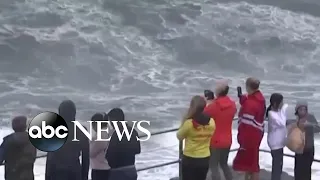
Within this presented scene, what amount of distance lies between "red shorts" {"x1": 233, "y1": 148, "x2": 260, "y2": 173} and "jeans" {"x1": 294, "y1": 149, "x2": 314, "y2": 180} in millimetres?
321

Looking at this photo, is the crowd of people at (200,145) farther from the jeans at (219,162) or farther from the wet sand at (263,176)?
the wet sand at (263,176)

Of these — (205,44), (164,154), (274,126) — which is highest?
(205,44)

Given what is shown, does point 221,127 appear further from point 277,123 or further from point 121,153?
point 121,153

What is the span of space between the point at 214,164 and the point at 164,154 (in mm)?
5826

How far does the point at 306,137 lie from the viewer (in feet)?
15.4

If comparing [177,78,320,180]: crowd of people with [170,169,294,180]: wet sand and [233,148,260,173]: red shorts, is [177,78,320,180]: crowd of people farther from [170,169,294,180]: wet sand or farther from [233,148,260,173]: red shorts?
[170,169,294,180]: wet sand

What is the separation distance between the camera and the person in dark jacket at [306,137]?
4660mm

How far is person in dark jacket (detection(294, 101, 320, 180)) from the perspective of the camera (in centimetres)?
466

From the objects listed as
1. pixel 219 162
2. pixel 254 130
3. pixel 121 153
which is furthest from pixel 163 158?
pixel 121 153

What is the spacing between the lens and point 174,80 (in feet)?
76.3

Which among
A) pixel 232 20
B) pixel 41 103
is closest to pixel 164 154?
pixel 41 103

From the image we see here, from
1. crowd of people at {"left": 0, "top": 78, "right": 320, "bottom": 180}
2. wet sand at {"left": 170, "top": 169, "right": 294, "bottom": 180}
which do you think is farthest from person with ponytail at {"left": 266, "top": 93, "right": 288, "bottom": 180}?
wet sand at {"left": 170, "top": 169, "right": 294, "bottom": 180}

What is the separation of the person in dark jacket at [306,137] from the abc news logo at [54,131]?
121 cm

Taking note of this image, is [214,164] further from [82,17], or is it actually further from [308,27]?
[308,27]
